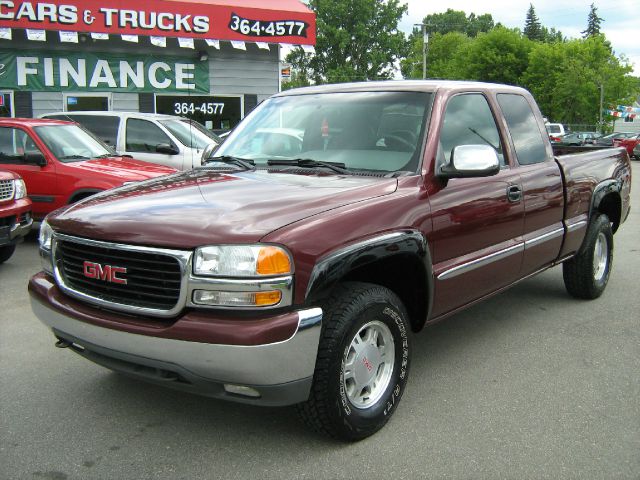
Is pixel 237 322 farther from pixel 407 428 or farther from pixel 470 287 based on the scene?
pixel 470 287

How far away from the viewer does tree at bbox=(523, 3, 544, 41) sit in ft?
332

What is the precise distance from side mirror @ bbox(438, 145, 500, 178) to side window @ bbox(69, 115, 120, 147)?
840 centimetres

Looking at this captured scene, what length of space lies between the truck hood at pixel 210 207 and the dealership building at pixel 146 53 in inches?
487

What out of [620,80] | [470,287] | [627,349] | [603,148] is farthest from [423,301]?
[620,80]

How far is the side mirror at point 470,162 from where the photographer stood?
3.54 metres

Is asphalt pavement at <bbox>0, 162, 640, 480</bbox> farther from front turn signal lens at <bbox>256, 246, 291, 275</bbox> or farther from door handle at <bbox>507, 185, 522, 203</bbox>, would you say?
door handle at <bbox>507, 185, 522, 203</bbox>

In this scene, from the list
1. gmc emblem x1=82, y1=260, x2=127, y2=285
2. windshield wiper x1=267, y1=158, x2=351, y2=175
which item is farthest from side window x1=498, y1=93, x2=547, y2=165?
gmc emblem x1=82, y1=260, x2=127, y2=285

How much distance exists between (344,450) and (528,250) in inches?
85.3

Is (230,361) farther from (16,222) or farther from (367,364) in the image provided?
(16,222)

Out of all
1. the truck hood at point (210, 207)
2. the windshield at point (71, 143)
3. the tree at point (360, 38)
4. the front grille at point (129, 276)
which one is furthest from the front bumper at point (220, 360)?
the tree at point (360, 38)

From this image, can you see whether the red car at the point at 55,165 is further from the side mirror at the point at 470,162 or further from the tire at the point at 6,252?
the side mirror at the point at 470,162

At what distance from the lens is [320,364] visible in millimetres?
2844

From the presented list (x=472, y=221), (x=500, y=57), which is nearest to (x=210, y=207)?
(x=472, y=221)

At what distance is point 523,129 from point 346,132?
5.36ft
